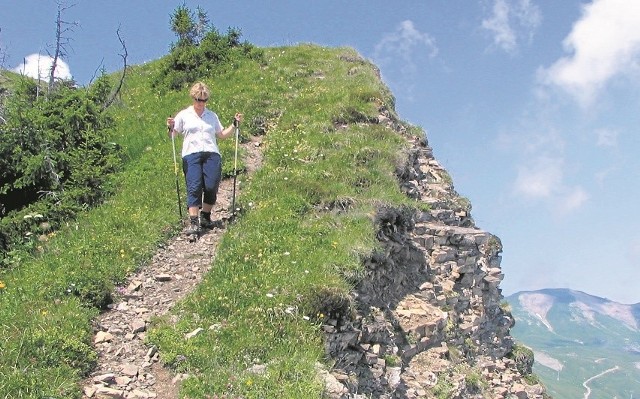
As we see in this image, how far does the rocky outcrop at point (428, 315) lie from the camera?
406 inches

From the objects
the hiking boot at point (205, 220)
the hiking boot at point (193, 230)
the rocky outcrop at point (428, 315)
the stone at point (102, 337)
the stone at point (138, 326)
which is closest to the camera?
the stone at point (102, 337)

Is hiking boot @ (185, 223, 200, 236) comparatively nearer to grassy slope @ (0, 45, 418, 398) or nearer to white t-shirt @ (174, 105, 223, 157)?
grassy slope @ (0, 45, 418, 398)

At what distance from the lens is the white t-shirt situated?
43.5 ft

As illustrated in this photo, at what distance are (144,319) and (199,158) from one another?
14.9 ft

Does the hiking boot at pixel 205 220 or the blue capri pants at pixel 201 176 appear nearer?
the blue capri pants at pixel 201 176

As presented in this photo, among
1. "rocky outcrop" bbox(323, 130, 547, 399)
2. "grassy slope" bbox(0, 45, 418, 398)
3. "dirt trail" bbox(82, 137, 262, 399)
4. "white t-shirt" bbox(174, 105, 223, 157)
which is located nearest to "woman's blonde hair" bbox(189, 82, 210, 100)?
"white t-shirt" bbox(174, 105, 223, 157)

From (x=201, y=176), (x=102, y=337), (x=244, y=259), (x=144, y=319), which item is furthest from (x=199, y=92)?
(x=102, y=337)

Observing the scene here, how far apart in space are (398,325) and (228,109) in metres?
11.6

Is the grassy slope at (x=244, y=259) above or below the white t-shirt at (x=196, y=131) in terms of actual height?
below

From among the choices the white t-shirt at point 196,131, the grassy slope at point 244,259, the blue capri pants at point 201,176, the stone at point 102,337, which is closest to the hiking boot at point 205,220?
the blue capri pants at point 201,176

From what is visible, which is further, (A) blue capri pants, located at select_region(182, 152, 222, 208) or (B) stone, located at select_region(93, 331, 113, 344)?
(A) blue capri pants, located at select_region(182, 152, 222, 208)

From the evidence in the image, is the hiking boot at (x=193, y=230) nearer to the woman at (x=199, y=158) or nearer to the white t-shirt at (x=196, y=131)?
the woman at (x=199, y=158)

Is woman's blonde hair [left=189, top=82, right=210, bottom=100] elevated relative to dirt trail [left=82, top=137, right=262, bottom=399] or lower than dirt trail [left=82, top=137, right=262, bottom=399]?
elevated

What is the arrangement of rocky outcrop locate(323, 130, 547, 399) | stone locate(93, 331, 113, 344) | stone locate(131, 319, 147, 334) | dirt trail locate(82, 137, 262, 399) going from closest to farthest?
dirt trail locate(82, 137, 262, 399) → stone locate(93, 331, 113, 344) → stone locate(131, 319, 147, 334) → rocky outcrop locate(323, 130, 547, 399)
